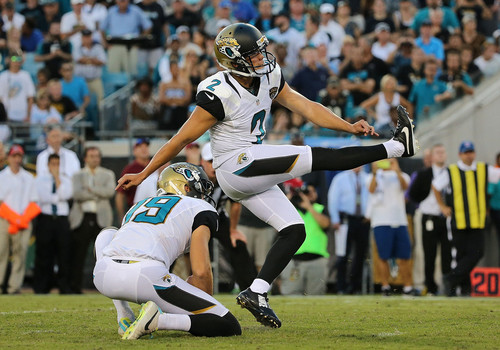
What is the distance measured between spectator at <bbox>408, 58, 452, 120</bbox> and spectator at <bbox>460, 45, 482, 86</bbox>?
19.8 inches

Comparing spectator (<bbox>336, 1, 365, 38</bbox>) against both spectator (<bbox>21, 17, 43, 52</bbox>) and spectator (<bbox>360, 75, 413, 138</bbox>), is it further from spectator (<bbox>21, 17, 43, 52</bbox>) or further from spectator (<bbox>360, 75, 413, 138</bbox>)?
spectator (<bbox>21, 17, 43, 52</bbox>)

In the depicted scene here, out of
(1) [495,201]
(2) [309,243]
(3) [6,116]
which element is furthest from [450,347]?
(3) [6,116]

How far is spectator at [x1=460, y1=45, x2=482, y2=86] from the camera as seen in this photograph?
1453 centimetres

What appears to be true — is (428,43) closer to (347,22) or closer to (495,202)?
(347,22)

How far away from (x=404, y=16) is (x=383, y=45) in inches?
55.8

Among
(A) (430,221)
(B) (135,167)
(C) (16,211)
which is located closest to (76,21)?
(C) (16,211)

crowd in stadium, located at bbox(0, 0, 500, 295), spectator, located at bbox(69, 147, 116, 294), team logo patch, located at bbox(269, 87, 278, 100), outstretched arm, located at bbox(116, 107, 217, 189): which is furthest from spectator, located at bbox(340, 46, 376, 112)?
outstretched arm, located at bbox(116, 107, 217, 189)

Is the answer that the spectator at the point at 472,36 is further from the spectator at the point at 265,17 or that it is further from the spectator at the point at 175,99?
the spectator at the point at 175,99

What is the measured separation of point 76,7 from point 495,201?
862cm

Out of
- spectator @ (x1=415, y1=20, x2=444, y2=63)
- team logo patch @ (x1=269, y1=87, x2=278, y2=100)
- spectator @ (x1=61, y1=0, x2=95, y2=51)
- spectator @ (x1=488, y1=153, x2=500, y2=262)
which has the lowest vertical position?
spectator @ (x1=488, y1=153, x2=500, y2=262)

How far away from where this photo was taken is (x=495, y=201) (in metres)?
12.8

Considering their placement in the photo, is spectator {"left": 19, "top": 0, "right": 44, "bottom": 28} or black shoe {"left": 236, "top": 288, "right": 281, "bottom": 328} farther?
spectator {"left": 19, "top": 0, "right": 44, "bottom": 28}

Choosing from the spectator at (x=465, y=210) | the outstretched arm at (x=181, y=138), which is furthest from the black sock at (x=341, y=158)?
the spectator at (x=465, y=210)

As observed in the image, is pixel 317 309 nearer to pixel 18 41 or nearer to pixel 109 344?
pixel 109 344
